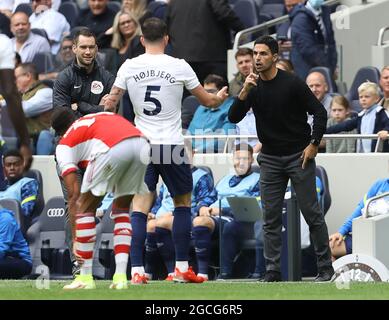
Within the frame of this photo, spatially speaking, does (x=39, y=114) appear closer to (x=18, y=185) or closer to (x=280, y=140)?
(x=18, y=185)

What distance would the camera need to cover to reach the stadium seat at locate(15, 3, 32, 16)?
2234 centimetres

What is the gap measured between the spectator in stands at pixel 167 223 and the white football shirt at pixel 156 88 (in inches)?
121

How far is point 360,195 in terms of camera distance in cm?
1602

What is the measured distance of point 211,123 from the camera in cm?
1677

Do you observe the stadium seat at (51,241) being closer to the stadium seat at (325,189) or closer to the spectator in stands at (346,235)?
the stadium seat at (325,189)

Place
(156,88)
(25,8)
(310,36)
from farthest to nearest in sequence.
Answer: (25,8) < (310,36) < (156,88)

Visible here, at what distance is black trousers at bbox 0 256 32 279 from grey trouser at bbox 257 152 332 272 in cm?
316

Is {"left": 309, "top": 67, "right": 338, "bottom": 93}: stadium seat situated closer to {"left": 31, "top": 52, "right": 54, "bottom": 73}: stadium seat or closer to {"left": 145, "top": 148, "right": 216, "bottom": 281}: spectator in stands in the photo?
{"left": 145, "top": 148, "right": 216, "bottom": 281}: spectator in stands

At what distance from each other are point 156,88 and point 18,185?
15.4 ft

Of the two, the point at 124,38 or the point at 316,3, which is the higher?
the point at 316,3

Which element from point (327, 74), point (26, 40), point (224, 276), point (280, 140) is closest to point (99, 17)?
point (26, 40)

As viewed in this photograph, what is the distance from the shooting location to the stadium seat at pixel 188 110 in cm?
1736

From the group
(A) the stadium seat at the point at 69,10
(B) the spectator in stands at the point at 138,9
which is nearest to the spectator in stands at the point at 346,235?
(B) the spectator in stands at the point at 138,9

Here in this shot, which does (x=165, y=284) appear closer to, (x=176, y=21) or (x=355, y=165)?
(x=355, y=165)
